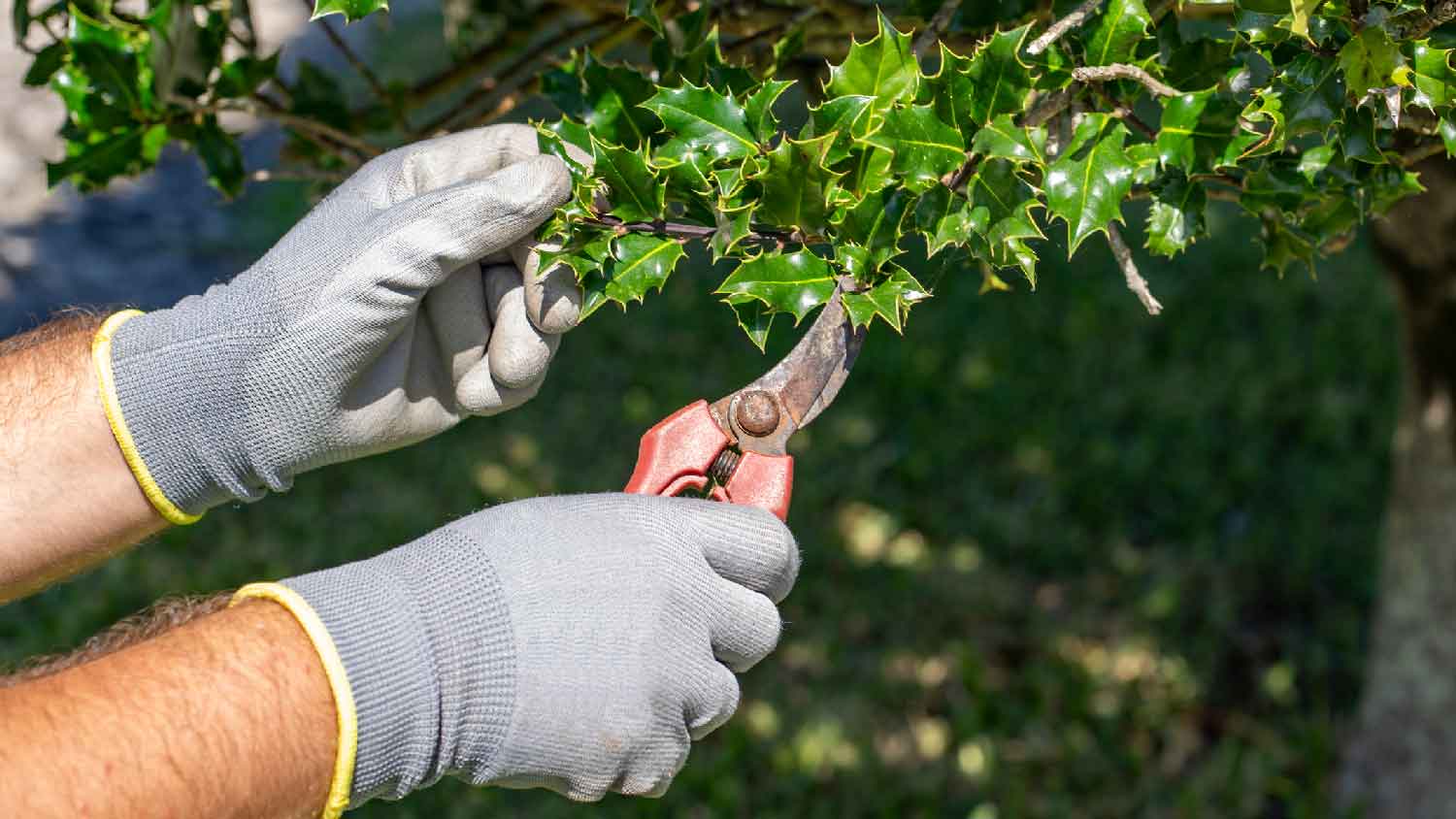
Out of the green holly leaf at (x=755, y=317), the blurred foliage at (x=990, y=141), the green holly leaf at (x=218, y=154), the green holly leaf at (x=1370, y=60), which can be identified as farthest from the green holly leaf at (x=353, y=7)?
the green holly leaf at (x=1370, y=60)

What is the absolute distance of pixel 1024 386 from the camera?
5340mm

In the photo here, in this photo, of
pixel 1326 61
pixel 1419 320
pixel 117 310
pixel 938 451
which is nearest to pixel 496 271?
pixel 117 310

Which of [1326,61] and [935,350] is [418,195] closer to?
[1326,61]

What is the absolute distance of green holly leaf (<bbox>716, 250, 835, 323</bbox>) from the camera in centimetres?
158

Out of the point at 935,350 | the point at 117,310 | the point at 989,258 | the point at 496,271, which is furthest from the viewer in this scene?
the point at 935,350

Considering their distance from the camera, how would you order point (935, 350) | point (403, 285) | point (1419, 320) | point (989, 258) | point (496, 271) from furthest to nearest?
point (935, 350)
point (1419, 320)
point (496, 271)
point (403, 285)
point (989, 258)

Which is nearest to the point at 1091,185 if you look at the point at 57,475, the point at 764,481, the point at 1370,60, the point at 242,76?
the point at 1370,60

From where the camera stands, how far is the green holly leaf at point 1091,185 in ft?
4.75

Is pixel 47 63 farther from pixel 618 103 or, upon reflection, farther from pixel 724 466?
pixel 724 466

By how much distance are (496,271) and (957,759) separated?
7.95 ft

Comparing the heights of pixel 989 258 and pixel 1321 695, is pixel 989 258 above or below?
above

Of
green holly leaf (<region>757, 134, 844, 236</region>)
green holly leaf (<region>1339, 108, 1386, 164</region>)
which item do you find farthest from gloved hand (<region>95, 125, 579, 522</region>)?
green holly leaf (<region>1339, 108, 1386, 164</region>)

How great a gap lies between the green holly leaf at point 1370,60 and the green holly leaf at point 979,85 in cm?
33

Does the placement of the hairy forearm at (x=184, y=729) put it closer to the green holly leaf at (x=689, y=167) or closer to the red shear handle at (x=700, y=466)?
the red shear handle at (x=700, y=466)
